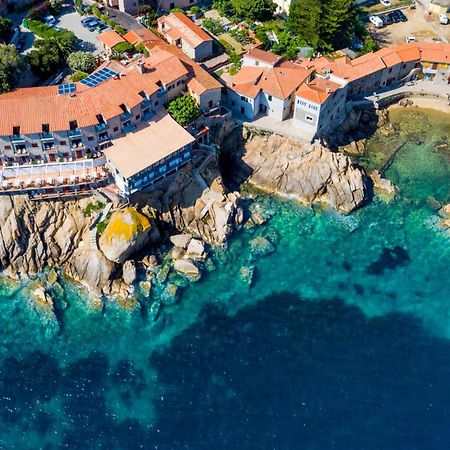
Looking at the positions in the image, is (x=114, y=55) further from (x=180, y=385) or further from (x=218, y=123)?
(x=180, y=385)

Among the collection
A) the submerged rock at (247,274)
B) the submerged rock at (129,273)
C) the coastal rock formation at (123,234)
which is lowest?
the submerged rock at (247,274)

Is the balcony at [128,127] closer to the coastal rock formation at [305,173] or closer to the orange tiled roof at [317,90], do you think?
the coastal rock formation at [305,173]

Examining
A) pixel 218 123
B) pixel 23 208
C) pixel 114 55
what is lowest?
pixel 23 208

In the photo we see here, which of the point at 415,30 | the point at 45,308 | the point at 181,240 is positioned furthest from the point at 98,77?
the point at 415,30

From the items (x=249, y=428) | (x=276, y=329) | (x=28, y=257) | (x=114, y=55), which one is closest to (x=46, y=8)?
(x=114, y=55)

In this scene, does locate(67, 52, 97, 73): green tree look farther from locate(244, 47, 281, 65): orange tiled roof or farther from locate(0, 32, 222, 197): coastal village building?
locate(244, 47, 281, 65): orange tiled roof

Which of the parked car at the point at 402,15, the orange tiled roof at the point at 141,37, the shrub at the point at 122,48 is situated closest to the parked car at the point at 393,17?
the parked car at the point at 402,15

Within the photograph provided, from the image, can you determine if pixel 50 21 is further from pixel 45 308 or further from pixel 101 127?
pixel 45 308
